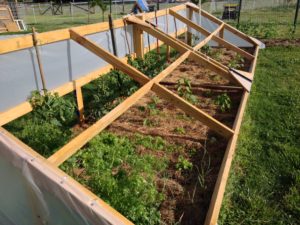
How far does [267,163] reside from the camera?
3.23 m

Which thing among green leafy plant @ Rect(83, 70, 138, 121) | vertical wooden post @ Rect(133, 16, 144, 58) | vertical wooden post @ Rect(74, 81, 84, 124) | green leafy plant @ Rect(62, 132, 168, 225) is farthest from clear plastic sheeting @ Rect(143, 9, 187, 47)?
green leafy plant @ Rect(62, 132, 168, 225)

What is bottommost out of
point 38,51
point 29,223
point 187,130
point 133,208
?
point 187,130

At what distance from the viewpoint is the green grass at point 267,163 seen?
257 cm

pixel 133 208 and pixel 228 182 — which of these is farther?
pixel 228 182

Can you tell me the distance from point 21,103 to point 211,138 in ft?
7.66

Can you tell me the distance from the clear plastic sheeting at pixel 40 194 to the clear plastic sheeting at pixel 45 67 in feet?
5.80

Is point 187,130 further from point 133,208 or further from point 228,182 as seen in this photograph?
point 133,208

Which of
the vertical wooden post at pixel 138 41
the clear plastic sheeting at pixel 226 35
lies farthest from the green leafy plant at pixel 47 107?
the clear plastic sheeting at pixel 226 35

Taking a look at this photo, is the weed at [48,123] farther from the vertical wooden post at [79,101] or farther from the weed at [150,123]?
the weed at [150,123]

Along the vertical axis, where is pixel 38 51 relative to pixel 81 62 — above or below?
above

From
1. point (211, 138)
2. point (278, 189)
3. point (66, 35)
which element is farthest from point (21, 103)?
point (278, 189)

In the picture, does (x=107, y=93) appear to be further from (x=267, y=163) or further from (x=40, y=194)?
(x=40, y=194)

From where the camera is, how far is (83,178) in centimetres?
294

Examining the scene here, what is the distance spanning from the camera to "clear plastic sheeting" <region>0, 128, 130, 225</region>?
1368 millimetres
